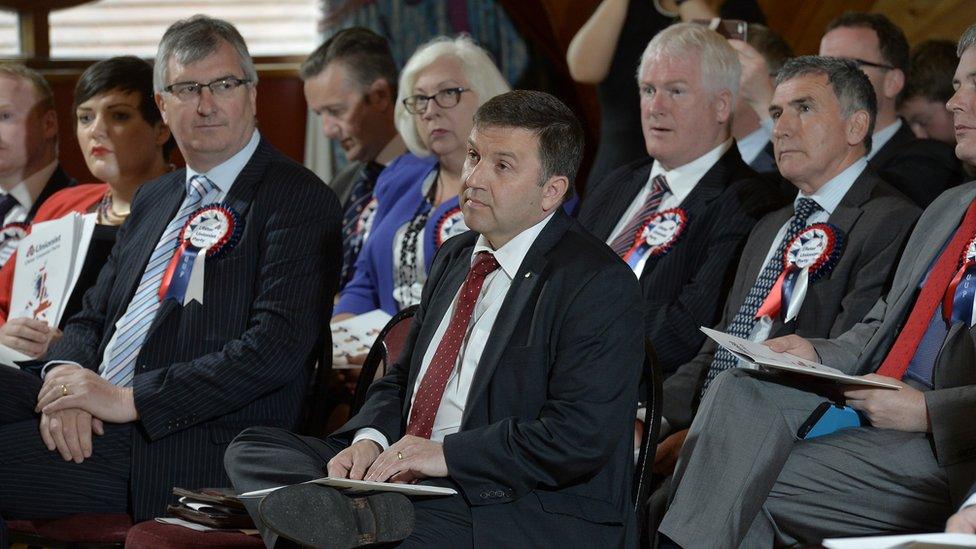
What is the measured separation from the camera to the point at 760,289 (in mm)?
3320

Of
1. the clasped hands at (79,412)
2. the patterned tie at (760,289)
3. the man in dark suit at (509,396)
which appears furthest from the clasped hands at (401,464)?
the patterned tie at (760,289)

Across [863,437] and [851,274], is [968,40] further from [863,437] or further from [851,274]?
[863,437]

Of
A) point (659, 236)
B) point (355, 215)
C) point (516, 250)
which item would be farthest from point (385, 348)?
point (355, 215)

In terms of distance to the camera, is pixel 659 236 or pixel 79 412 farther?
pixel 659 236

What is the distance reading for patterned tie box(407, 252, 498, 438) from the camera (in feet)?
8.89

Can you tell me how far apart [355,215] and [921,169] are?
2039 mm

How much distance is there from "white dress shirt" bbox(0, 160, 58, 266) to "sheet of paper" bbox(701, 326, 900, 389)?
8.86ft

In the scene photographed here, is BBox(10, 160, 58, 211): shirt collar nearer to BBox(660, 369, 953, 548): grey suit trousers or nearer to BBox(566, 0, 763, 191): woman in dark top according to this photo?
BBox(566, 0, 763, 191): woman in dark top

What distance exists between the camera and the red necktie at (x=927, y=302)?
2.88 metres

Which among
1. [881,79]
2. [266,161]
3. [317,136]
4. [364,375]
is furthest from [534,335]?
[317,136]

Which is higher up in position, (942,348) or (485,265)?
(485,265)

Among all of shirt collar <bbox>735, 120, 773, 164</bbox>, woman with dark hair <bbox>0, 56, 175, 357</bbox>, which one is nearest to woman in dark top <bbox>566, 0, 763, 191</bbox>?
shirt collar <bbox>735, 120, 773, 164</bbox>

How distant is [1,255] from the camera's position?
4336 millimetres

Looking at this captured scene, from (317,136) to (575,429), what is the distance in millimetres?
4309
